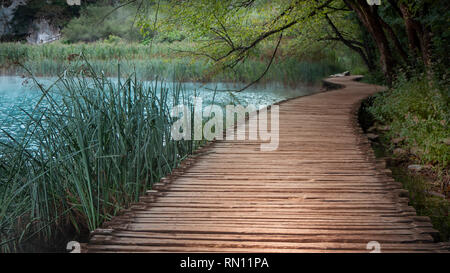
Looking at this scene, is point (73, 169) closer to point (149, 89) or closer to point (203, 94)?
point (149, 89)

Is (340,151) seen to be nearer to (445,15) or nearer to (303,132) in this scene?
(303,132)

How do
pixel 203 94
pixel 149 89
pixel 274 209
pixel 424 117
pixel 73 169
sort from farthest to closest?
pixel 203 94
pixel 424 117
pixel 149 89
pixel 73 169
pixel 274 209

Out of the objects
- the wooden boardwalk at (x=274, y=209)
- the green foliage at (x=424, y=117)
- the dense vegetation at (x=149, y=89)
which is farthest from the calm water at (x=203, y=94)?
the wooden boardwalk at (x=274, y=209)

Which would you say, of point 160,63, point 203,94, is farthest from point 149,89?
point 160,63

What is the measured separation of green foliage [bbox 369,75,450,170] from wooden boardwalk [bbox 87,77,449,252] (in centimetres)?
70

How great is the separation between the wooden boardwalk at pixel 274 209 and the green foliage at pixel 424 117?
0.70 m

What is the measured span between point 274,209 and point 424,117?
122 inches

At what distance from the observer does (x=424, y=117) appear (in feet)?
14.3

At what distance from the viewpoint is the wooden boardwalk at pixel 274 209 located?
63.9 inches

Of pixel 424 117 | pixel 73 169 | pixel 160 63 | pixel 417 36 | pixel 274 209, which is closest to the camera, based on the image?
pixel 274 209

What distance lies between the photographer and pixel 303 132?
3.97 meters

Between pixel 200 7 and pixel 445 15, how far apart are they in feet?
9.56

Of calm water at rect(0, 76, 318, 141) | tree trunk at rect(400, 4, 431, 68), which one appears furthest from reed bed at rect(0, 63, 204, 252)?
tree trunk at rect(400, 4, 431, 68)

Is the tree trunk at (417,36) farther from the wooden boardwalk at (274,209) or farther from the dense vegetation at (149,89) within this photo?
the wooden boardwalk at (274,209)
